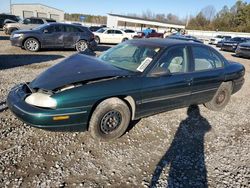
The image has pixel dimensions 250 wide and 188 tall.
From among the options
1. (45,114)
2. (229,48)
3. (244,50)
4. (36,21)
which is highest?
(36,21)

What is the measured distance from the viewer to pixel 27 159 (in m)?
3.20

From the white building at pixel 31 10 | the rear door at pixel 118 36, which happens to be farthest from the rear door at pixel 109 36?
the white building at pixel 31 10

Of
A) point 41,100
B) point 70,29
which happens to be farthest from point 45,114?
point 70,29

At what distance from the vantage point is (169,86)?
4180mm

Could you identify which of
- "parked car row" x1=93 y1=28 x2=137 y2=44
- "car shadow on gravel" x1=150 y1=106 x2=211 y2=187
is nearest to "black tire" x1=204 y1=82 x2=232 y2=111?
"car shadow on gravel" x1=150 y1=106 x2=211 y2=187

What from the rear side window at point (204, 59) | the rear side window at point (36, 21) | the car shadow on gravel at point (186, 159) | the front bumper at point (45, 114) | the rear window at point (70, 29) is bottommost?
the car shadow on gravel at point (186, 159)

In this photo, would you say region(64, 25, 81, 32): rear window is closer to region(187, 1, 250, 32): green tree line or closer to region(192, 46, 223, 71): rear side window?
region(192, 46, 223, 71): rear side window

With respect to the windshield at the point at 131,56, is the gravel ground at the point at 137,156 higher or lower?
lower

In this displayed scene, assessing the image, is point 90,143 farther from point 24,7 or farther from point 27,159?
point 24,7

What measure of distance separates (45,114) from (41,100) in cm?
23

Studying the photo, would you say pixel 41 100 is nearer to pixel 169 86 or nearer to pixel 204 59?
pixel 169 86

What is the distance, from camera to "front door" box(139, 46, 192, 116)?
3990 mm

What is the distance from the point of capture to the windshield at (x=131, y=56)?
4.10 m

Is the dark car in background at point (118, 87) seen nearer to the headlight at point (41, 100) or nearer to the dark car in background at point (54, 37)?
the headlight at point (41, 100)
